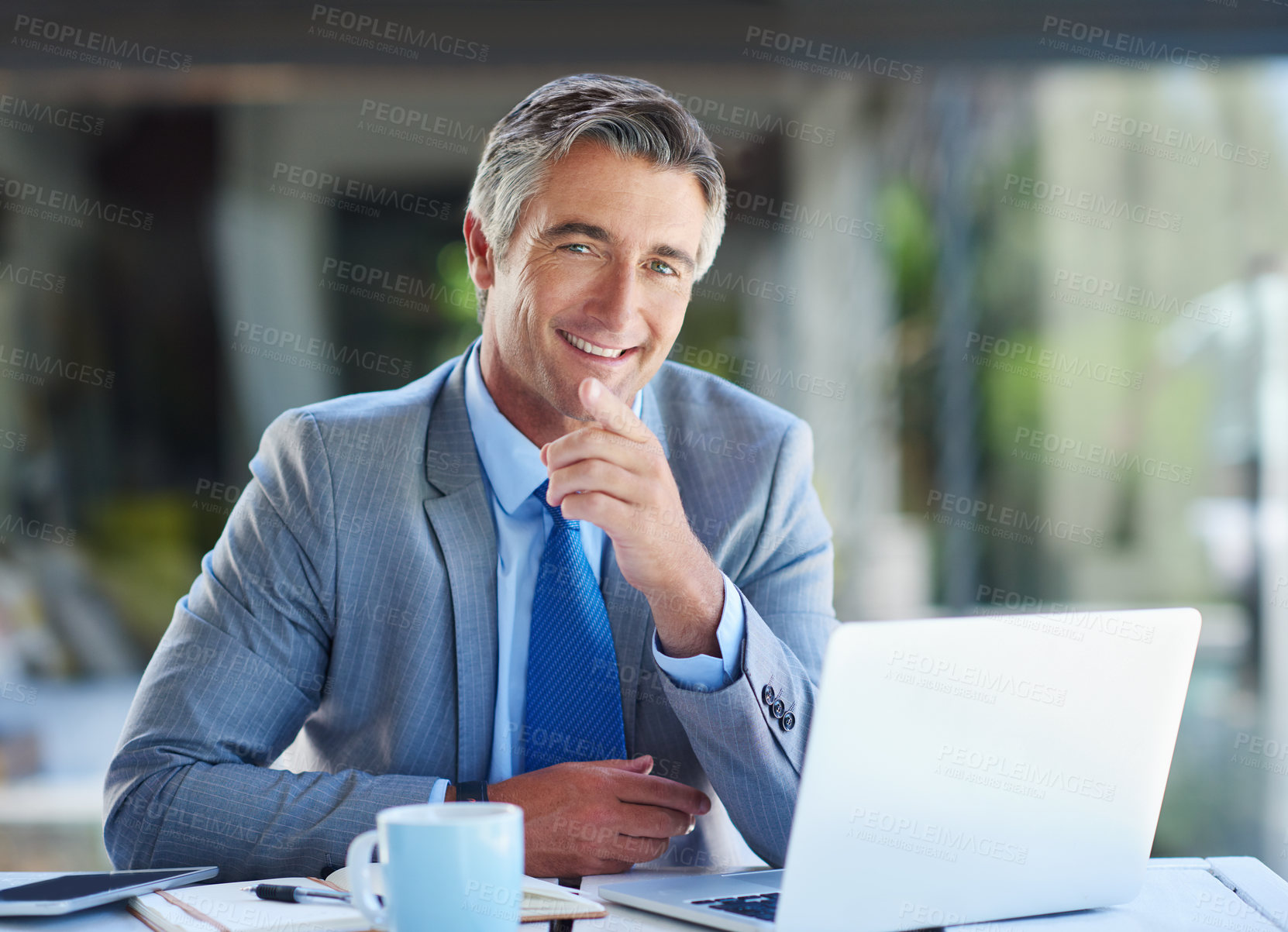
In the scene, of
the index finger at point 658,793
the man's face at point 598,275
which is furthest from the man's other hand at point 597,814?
the man's face at point 598,275

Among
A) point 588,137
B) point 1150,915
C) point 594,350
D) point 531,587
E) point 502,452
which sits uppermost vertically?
point 588,137

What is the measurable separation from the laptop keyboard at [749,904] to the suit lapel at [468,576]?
1.74 ft

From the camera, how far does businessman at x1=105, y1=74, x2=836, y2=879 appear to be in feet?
4.05

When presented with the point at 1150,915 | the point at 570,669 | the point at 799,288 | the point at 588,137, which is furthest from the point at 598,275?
the point at 799,288

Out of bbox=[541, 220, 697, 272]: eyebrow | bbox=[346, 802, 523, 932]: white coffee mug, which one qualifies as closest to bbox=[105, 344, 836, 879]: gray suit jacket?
bbox=[541, 220, 697, 272]: eyebrow

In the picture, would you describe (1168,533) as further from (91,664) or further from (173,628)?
(91,664)

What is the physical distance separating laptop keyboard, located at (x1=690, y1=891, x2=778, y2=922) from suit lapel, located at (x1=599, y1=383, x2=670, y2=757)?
45 centimetres

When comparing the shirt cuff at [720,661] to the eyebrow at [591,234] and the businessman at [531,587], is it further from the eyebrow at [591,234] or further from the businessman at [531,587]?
the eyebrow at [591,234]

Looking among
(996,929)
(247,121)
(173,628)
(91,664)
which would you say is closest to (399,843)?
(996,929)

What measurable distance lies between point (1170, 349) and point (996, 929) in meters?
3.09

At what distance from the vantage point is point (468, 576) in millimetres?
1488

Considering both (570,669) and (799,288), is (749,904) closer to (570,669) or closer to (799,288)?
(570,669)

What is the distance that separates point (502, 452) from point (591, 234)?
1.09ft

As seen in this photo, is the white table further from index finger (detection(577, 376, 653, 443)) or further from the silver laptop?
index finger (detection(577, 376, 653, 443))
